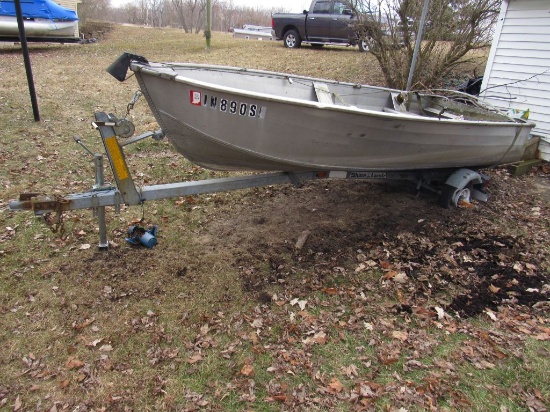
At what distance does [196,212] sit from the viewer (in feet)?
16.9

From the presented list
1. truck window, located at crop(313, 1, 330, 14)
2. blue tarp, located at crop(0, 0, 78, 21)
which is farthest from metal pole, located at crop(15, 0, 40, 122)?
truck window, located at crop(313, 1, 330, 14)

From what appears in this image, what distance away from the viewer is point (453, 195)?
5398mm

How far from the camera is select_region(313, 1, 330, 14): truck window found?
15.6 meters

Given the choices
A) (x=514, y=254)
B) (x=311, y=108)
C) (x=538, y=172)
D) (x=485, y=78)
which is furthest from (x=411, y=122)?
(x=485, y=78)

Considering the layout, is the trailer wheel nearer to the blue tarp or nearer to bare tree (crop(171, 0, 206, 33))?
the blue tarp

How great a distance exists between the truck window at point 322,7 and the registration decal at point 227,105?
45.8 feet

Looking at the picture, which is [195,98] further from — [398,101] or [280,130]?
[398,101]

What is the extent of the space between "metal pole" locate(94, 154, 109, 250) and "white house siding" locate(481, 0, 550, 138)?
22.6 ft

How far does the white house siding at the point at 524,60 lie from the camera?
7.53 metres

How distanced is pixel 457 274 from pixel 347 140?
5.80ft

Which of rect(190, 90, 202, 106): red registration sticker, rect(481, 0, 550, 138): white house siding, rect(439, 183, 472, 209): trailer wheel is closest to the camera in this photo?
rect(190, 90, 202, 106): red registration sticker

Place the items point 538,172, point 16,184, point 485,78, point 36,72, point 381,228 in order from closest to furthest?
point 381,228
point 16,184
point 538,172
point 485,78
point 36,72

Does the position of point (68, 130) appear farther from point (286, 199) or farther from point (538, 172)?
point (538, 172)

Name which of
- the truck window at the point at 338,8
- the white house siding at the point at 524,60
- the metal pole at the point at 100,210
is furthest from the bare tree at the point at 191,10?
the metal pole at the point at 100,210
